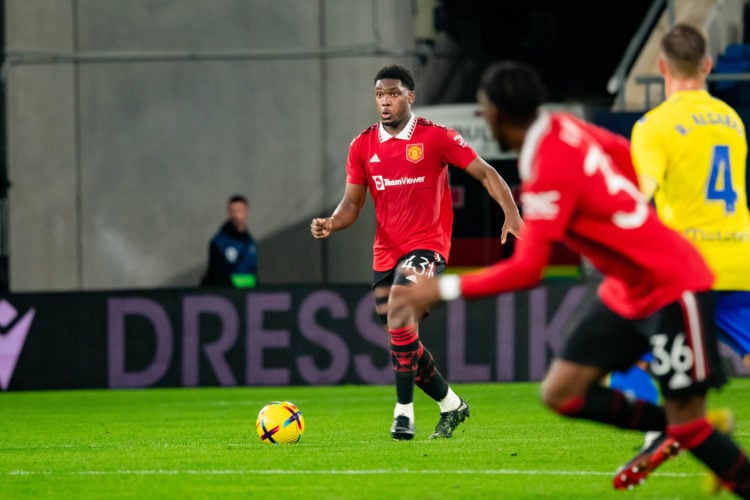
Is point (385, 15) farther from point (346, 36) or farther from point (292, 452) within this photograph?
point (292, 452)

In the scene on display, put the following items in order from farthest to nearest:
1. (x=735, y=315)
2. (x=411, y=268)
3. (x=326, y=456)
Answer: (x=411, y=268) → (x=326, y=456) → (x=735, y=315)

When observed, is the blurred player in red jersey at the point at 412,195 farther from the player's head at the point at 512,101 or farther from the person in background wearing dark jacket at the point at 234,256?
the person in background wearing dark jacket at the point at 234,256

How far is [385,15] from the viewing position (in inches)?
806

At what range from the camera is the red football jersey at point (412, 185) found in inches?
379

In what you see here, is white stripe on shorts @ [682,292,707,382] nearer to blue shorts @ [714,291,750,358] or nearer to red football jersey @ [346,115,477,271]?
blue shorts @ [714,291,750,358]

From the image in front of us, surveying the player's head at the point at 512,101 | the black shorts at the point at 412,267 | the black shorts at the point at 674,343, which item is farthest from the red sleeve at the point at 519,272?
the black shorts at the point at 412,267

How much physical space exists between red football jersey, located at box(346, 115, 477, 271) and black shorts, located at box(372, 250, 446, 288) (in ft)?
0.13

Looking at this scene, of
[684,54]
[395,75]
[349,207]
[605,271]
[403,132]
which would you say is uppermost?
[684,54]

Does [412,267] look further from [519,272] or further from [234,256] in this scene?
[234,256]

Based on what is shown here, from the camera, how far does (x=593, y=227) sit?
5.88 meters

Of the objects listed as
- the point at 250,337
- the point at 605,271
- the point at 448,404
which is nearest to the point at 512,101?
the point at 605,271

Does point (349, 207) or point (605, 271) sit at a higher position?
point (605, 271)

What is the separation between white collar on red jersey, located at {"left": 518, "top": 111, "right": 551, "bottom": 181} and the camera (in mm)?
5793

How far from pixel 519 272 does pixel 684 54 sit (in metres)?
1.99
